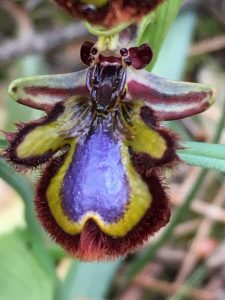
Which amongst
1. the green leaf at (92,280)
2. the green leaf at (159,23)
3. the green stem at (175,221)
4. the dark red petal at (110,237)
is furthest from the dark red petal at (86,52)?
the green leaf at (92,280)

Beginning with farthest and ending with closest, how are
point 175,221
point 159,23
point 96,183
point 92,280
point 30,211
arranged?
point 92,280
point 175,221
point 30,211
point 159,23
point 96,183

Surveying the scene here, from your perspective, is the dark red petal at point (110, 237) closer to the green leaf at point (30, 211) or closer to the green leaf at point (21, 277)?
the green leaf at point (30, 211)

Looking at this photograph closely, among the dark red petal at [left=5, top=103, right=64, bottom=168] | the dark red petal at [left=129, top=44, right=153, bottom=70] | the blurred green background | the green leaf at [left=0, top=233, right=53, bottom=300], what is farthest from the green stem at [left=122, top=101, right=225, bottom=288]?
the dark red petal at [left=5, top=103, right=64, bottom=168]

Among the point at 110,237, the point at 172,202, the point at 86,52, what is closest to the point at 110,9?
the point at 86,52

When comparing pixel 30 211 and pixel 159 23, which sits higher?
pixel 159 23

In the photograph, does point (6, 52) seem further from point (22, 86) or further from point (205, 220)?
point (22, 86)

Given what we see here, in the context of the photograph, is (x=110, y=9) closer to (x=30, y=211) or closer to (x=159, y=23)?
(x=159, y=23)

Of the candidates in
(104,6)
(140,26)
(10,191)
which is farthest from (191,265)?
(104,6)
